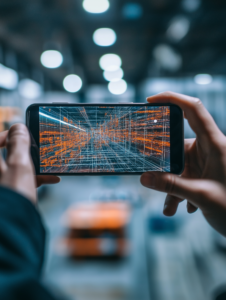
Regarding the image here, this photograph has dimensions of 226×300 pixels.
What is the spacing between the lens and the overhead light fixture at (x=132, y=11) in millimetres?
2596

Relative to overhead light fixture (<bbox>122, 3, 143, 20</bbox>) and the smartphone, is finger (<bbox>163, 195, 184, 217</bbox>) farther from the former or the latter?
overhead light fixture (<bbox>122, 3, 143, 20</bbox>)

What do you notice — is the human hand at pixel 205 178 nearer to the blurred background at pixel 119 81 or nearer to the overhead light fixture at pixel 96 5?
the overhead light fixture at pixel 96 5

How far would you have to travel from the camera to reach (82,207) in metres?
4.46

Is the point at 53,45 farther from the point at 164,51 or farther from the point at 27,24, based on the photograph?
the point at 164,51

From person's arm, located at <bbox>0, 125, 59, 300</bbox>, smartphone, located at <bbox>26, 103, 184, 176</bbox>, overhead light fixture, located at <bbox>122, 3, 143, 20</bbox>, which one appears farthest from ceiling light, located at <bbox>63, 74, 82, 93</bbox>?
person's arm, located at <bbox>0, 125, 59, 300</bbox>

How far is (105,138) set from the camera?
821 mm

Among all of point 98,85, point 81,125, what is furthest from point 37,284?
point 98,85

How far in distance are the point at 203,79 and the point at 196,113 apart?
541 centimetres

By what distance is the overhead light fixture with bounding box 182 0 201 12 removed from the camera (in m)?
2.34

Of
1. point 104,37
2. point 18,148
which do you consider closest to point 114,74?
point 104,37

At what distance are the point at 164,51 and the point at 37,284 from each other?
4217 millimetres
